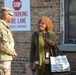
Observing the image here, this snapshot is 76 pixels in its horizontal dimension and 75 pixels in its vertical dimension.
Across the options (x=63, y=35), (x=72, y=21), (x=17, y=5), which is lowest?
(x=63, y=35)

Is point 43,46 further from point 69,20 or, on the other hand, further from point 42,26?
point 69,20

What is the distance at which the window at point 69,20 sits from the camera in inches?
352

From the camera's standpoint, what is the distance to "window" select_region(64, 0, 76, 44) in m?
8.95

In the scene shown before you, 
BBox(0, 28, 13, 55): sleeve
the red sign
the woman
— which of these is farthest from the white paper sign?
the red sign

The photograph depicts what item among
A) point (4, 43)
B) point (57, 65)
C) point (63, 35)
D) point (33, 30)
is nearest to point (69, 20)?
point (63, 35)

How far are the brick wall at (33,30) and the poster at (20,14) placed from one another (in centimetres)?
12

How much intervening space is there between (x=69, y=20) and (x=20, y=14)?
4.58 ft

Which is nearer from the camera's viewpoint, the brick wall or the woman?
the woman

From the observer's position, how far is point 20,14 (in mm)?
8977

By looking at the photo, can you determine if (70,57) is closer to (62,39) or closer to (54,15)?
(62,39)

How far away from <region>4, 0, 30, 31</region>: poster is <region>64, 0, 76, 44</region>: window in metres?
1.07

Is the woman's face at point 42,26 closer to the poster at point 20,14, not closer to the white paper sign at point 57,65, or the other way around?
the white paper sign at point 57,65

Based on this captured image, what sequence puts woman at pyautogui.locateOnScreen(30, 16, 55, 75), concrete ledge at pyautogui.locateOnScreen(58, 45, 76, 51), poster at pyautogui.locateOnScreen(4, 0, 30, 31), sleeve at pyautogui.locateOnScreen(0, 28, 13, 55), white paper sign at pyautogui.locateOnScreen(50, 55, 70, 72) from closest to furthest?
sleeve at pyautogui.locateOnScreen(0, 28, 13, 55) → white paper sign at pyautogui.locateOnScreen(50, 55, 70, 72) → woman at pyautogui.locateOnScreen(30, 16, 55, 75) → concrete ledge at pyautogui.locateOnScreen(58, 45, 76, 51) → poster at pyautogui.locateOnScreen(4, 0, 30, 31)

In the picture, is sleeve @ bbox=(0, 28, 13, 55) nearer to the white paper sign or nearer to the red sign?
the white paper sign
